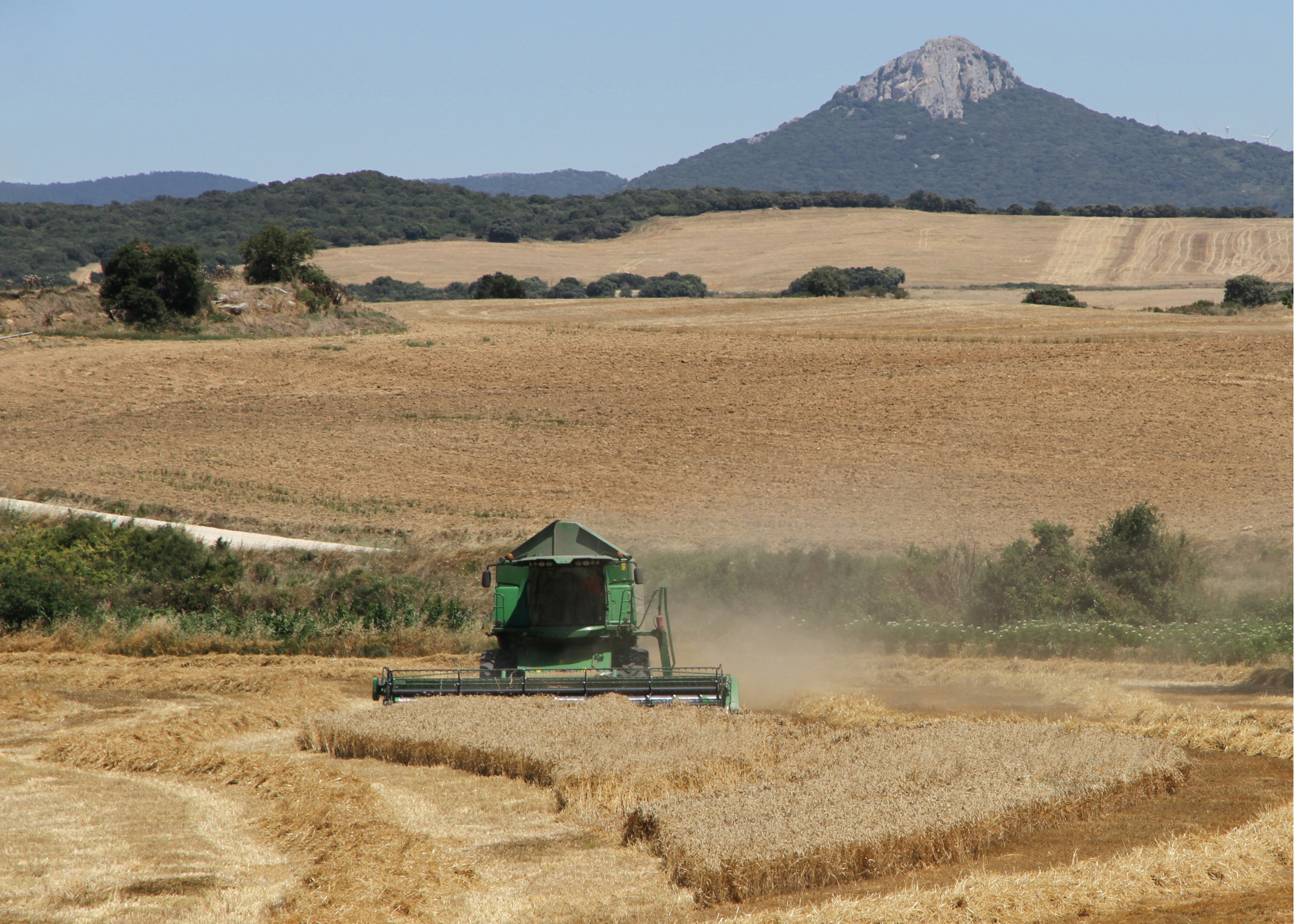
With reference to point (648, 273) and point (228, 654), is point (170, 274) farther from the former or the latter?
point (648, 273)

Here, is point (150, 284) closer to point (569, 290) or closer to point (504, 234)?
point (569, 290)

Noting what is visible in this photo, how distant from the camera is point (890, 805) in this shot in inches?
407

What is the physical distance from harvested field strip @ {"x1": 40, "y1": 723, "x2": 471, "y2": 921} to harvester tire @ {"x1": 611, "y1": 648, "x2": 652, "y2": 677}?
4.90 meters

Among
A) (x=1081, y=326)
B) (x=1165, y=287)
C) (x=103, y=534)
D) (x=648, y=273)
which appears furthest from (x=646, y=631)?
(x=648, y=273)

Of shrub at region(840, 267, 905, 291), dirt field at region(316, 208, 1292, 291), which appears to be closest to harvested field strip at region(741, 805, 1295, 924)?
shrub at region(840, 267, 905, 291)

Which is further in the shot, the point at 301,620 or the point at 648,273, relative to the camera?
the point at 648,273

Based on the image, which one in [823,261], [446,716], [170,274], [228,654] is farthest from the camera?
[823,261]

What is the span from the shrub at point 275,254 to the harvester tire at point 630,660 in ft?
162

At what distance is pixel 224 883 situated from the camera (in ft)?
29.9

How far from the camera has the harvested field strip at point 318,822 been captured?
28.4 ft

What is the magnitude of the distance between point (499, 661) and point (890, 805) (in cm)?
806

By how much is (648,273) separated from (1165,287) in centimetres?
4029

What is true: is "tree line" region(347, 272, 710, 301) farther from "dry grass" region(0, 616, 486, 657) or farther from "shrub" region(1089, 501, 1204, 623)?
"shrub" region(1089, 501, 1204, 623)

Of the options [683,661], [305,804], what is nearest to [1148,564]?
[683,661]
